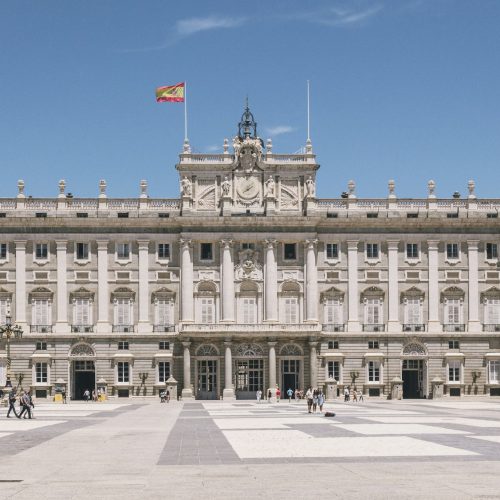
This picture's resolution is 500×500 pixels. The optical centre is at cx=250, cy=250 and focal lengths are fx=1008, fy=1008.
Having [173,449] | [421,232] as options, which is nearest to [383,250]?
[421,232]

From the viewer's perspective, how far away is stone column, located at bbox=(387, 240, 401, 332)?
85188 mm

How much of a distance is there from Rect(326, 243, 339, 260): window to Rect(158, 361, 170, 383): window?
1639cm

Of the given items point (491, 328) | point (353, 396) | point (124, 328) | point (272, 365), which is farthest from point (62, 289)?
point (491, 328)

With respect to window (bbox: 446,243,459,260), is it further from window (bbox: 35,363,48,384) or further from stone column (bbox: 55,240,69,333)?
window (bbox: 35,363,48,384)

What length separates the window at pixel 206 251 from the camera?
85.5 m

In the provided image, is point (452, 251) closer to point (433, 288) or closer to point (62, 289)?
point (433, 288)

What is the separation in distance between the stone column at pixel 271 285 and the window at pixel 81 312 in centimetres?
1496

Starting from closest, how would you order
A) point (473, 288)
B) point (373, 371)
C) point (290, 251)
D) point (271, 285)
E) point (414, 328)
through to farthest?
point (271, 285)
point (373, 371)
point (414, 328)
point (473, 288)
point (290, 251)

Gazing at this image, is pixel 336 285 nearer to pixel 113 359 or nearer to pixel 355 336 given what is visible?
pixel 355 336

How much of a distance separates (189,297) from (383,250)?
55.7 feet

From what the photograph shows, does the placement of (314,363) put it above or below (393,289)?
below

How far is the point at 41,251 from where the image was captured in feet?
279

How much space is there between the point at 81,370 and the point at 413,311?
28411 mm

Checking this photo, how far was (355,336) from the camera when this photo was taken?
278ft
